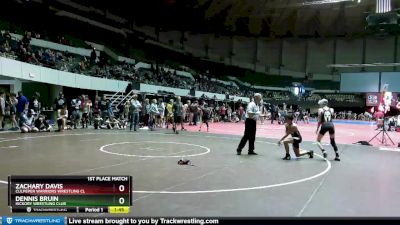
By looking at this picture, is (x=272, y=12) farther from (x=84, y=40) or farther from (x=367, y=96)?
(x=84, y=40)

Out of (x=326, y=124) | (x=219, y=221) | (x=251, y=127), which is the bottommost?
(x=219, y=221)

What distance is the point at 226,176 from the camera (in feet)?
24.9

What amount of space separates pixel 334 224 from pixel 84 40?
110ft

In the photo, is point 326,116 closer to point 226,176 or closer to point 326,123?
point 326,123

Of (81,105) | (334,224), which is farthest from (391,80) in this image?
(334,224)

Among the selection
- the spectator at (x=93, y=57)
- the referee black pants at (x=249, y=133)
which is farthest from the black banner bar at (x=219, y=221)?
the spectator at (x=93, y=57)

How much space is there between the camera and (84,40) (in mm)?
34562

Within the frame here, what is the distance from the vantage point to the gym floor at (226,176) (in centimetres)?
523
